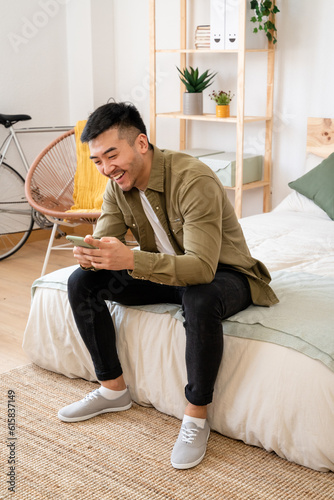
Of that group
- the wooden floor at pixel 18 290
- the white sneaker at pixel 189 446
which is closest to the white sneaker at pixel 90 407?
the white sneaker at pixel 189 446

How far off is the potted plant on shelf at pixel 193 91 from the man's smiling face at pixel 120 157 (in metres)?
1.91

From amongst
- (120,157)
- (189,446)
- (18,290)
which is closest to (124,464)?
(189,446)

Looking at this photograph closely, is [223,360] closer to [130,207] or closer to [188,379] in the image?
[188,379]

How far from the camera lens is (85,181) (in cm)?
351

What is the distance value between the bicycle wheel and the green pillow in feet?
5.82

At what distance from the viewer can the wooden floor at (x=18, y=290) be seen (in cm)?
255

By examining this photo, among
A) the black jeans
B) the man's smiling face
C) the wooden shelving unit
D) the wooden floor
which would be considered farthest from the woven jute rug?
the wooden shelving unit

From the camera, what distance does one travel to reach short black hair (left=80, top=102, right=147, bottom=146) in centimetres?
181

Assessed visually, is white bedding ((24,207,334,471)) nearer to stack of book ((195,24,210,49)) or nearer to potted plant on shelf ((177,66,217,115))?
potted plant on shelf ((177,66,217,115))

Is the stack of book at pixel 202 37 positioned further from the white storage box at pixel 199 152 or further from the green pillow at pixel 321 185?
the green pillow at pixel 321 185

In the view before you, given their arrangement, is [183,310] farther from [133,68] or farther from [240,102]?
[133,68]

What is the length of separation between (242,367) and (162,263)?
1.24ft

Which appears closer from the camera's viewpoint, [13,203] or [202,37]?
[202,37]

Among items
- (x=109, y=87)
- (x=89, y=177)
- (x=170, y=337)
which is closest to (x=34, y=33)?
(x=109, y=87)
